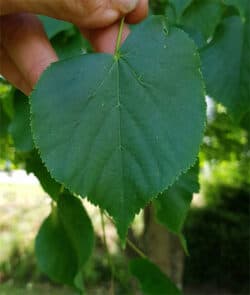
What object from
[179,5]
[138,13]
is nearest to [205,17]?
→ [179,5]

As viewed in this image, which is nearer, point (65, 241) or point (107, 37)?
point (107, 37)

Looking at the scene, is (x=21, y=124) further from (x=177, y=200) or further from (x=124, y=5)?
(x=124, y=5)

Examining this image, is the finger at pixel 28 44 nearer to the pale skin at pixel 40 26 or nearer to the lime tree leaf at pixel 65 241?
the pale skin at pixel 40 26

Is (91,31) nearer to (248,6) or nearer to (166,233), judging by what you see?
(248,6)

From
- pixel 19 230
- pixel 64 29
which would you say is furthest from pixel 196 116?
pixel 19 230

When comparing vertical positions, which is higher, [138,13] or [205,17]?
[138,13]

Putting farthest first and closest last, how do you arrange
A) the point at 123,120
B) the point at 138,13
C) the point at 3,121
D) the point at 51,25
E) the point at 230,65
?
1. the point at 3,121
2. the point at 51,25
3. the point at 230,65
4. the point at 138,13
5. the point at 123,120

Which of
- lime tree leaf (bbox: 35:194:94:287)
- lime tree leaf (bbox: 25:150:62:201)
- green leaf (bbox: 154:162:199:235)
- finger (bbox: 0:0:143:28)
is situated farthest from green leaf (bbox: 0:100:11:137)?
finger (bbox: 0:0:143:28)

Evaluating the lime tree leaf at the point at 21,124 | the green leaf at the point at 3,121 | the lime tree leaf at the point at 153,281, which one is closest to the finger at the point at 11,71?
the lime tree leaf at the point at 21,124
